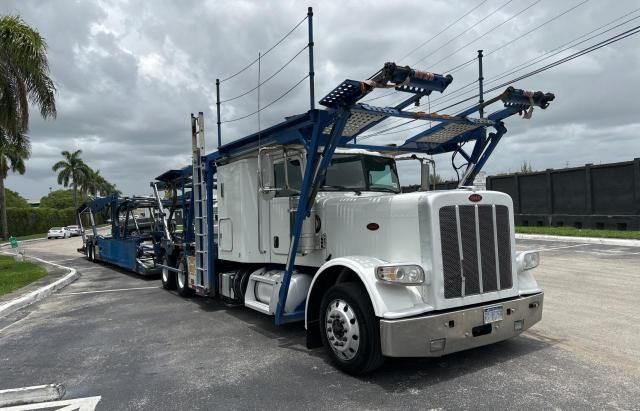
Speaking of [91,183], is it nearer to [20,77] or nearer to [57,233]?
[57,233]

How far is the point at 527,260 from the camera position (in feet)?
18.7

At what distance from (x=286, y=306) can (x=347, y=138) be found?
7.08ft

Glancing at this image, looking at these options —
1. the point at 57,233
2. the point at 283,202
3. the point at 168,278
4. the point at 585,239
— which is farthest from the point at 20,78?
the point at 57,233

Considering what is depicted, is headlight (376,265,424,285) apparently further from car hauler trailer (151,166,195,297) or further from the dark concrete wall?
the dark concrete wall

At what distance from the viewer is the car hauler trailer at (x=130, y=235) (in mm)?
13680

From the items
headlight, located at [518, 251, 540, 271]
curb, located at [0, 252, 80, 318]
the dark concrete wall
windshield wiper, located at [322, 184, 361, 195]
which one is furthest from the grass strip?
the dark concrete wall

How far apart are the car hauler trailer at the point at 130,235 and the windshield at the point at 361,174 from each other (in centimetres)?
708

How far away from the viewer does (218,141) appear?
26.2ft

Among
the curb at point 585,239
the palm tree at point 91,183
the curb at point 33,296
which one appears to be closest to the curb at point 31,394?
the curb at point 33,296

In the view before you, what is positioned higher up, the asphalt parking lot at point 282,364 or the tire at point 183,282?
the tire at point 183,282

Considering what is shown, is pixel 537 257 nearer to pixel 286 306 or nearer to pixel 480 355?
pixel 480 355

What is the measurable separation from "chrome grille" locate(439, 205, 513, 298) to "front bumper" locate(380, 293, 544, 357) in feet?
0.76

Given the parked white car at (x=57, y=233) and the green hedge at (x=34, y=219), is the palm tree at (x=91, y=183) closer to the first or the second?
the green hedge at (x=34, y=219)

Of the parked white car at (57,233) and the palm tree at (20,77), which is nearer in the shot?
the palm tree at (20,77)
